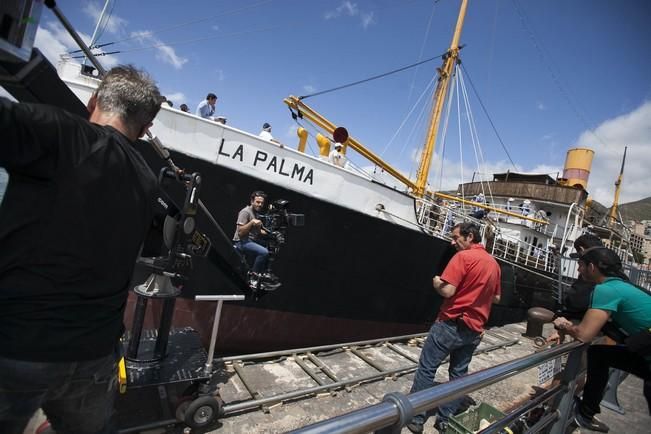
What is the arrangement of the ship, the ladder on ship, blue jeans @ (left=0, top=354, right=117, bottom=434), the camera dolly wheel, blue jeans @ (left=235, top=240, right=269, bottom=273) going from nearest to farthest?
blue jeans @ (left=0, top=354, right=117, bottom=434) → the camera dolly wheel → the ladder on ship → blue jeans @ (left=235, top=240, right=269, bottom=273) → the ship

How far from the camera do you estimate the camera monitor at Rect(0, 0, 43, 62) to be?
0.68 m

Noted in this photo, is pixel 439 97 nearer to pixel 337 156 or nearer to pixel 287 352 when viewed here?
pixel 337 156

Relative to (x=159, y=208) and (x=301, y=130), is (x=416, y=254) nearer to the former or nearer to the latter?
(x=301, y=130)

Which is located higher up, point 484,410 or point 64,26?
point 64,26

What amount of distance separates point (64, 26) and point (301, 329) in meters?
4.94

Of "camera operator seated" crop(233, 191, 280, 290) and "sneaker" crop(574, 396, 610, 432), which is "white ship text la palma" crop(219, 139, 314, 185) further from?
"sneaker" crop(574, 396, 610, 432)

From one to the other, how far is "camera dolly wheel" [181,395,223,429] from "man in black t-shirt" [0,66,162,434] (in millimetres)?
1721

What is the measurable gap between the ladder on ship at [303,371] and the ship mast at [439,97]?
5.31 meters

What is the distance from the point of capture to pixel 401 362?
5.31 meters

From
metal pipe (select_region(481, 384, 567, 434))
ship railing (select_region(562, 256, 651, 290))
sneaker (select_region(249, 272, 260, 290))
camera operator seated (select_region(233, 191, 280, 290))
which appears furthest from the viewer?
ship railing (select_region(562, 256, 651, 290))

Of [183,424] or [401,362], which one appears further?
A: [401,362]

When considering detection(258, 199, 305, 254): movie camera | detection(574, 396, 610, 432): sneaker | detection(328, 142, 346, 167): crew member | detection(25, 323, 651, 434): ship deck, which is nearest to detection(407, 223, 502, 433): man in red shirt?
detection(25, 323, 651, 434): ship deck

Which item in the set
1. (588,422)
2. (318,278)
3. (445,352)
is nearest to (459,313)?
(445,352)

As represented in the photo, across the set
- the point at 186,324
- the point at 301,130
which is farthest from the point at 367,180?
the point at 186,324
